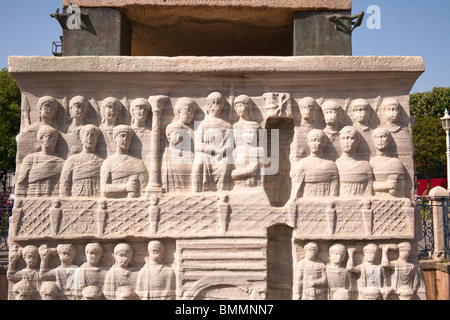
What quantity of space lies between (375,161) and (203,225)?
1.93m

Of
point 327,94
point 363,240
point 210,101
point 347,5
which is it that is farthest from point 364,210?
point 347,5

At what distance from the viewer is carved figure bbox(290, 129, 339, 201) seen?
12.3ft

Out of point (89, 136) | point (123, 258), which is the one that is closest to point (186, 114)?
point (89, 136)

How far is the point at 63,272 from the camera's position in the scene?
3.65 metres

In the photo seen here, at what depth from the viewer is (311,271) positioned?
3.64m

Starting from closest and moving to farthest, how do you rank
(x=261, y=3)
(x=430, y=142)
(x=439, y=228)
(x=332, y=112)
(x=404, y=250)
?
(x=404, y=250) → (x=332, y=112) → (x=261, y=3) → (x=439, y=228) → (x=430, y=142)

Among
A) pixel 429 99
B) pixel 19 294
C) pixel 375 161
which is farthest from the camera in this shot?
pixel 429 99

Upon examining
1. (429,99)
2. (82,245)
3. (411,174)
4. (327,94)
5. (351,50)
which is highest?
(429,99)

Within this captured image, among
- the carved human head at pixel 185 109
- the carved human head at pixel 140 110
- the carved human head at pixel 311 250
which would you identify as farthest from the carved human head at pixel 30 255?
the carved human head at pixel 311 250

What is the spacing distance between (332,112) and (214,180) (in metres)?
1.43

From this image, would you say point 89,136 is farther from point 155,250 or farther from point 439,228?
point 439,228

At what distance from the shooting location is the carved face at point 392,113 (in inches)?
149

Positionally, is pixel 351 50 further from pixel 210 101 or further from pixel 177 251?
pixel 177 251

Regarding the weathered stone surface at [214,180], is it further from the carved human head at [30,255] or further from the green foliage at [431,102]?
the green foliage at [431,102]
